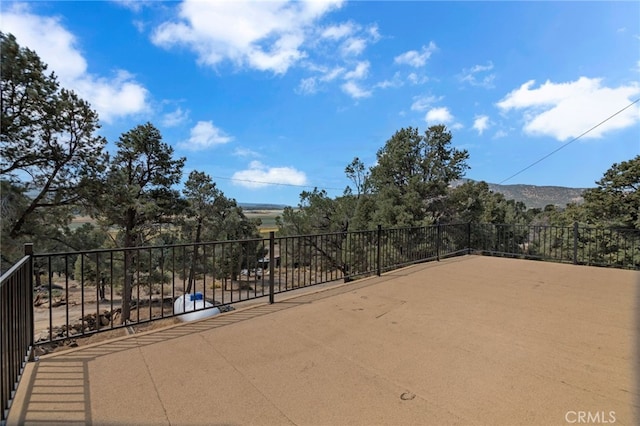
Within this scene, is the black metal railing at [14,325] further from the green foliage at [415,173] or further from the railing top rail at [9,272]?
the green foliage at [415,173]

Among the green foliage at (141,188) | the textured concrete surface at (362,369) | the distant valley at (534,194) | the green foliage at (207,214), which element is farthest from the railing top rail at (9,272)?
the distant valley at (534,194)

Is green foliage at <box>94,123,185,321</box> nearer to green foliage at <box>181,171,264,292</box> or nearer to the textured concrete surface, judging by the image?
green foliage at <box>181,171,264,292</box>

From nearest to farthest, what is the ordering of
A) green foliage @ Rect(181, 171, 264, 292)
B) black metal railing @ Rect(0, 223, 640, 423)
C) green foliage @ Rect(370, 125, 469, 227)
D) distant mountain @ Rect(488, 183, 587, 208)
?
black metal railing @ Rect(0, 223, 640, 423)
green foliage @ Rect(370, 125, 469, 227)
green foliage @ Rect(181, 171, 264, 292)
distant mountain @ Rect(488, 183, 587, 208)

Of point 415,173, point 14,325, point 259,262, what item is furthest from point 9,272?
point 415,173

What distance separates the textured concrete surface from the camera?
178cm

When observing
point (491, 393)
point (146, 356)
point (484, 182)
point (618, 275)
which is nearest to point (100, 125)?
point (146, 356)

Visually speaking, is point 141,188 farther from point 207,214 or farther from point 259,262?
point 259,262

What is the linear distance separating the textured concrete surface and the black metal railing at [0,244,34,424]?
4.9 inches

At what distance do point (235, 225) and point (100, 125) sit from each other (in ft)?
29.1

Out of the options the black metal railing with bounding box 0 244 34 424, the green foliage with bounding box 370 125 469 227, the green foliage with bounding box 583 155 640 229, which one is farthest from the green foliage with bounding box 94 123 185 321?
the green foliage with bounding box 583 155 640 229

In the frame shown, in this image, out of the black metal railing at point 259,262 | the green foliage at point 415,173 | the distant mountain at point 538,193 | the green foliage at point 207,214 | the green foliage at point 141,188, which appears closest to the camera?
the black metal railing at point 259,262

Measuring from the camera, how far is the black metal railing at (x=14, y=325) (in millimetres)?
1674

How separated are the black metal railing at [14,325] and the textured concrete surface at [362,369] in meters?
0.12

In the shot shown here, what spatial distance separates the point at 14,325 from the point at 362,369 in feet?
7.70
